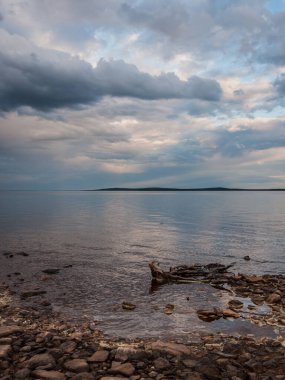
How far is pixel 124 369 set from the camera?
368 inches

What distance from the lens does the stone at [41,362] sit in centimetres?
951

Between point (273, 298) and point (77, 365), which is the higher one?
point (77, 365)

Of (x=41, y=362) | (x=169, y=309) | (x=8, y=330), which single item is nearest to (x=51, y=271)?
(x=169, y=309)

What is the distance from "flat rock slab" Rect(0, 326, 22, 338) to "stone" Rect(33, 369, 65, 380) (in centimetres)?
325

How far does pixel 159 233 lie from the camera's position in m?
46.1

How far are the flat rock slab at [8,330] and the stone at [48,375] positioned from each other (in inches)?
128

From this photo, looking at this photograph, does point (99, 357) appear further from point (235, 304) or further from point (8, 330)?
point (235, 304)

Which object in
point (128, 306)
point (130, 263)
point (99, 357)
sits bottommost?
point (130, 263)

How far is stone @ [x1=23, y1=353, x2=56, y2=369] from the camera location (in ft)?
31.2

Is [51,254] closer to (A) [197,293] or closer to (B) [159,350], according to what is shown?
(A) [197,293]

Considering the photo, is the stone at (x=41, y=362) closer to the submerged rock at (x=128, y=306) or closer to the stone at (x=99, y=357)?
the stone at (x=99, y=357)

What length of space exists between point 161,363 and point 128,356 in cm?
106

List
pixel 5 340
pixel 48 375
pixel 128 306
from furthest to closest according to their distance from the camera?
pixel 128 306 → pixel 5 340 → pixel 48 375

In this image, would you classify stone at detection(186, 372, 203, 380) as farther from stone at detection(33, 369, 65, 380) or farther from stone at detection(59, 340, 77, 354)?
stone at detection(59, 340, 77, 354)
